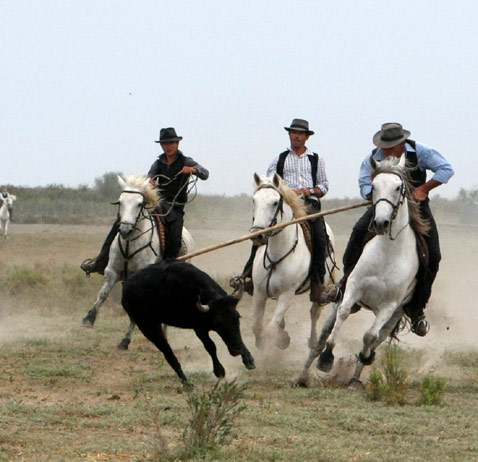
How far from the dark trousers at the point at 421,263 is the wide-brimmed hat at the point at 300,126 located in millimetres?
2253

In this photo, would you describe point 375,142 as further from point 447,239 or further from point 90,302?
point 447,239

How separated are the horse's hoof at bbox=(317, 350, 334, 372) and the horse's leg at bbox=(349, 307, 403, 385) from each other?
1.08ft

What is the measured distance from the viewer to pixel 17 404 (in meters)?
8.99

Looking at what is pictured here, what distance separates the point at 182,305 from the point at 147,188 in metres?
3.41

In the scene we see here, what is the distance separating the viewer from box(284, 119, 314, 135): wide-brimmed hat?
13086 millimetres

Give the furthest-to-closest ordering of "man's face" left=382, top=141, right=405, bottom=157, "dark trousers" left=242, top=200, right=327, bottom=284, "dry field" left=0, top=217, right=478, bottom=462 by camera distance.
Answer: "dark trousers" left=242, top=200, right=327, bottom=284 < "man's face" left=382, top=141, right=405, bottom=157 < "dry field" left=0, top=217, right=478, bottom=462

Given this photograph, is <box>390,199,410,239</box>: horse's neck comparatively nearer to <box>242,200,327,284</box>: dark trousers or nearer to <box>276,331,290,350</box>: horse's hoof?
<box>276,331,290,350</box>: horse's hoof

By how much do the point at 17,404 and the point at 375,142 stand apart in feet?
14.8

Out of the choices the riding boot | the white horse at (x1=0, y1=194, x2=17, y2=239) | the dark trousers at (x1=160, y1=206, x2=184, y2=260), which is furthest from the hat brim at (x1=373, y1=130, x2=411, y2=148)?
the white horse at (x1=0, y1=194, x2=17, y2=239)

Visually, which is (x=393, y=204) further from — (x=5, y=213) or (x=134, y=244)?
(x=5, y=213)

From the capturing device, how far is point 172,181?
46.2 feet

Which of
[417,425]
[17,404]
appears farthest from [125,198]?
[417,425]

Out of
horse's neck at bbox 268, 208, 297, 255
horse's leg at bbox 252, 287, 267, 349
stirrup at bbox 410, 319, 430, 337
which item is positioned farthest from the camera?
horse's leg at bbox 252, 287, 267, 349

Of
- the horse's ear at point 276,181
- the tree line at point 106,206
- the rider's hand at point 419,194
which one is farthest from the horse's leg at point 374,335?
the tree line at point 106,206
